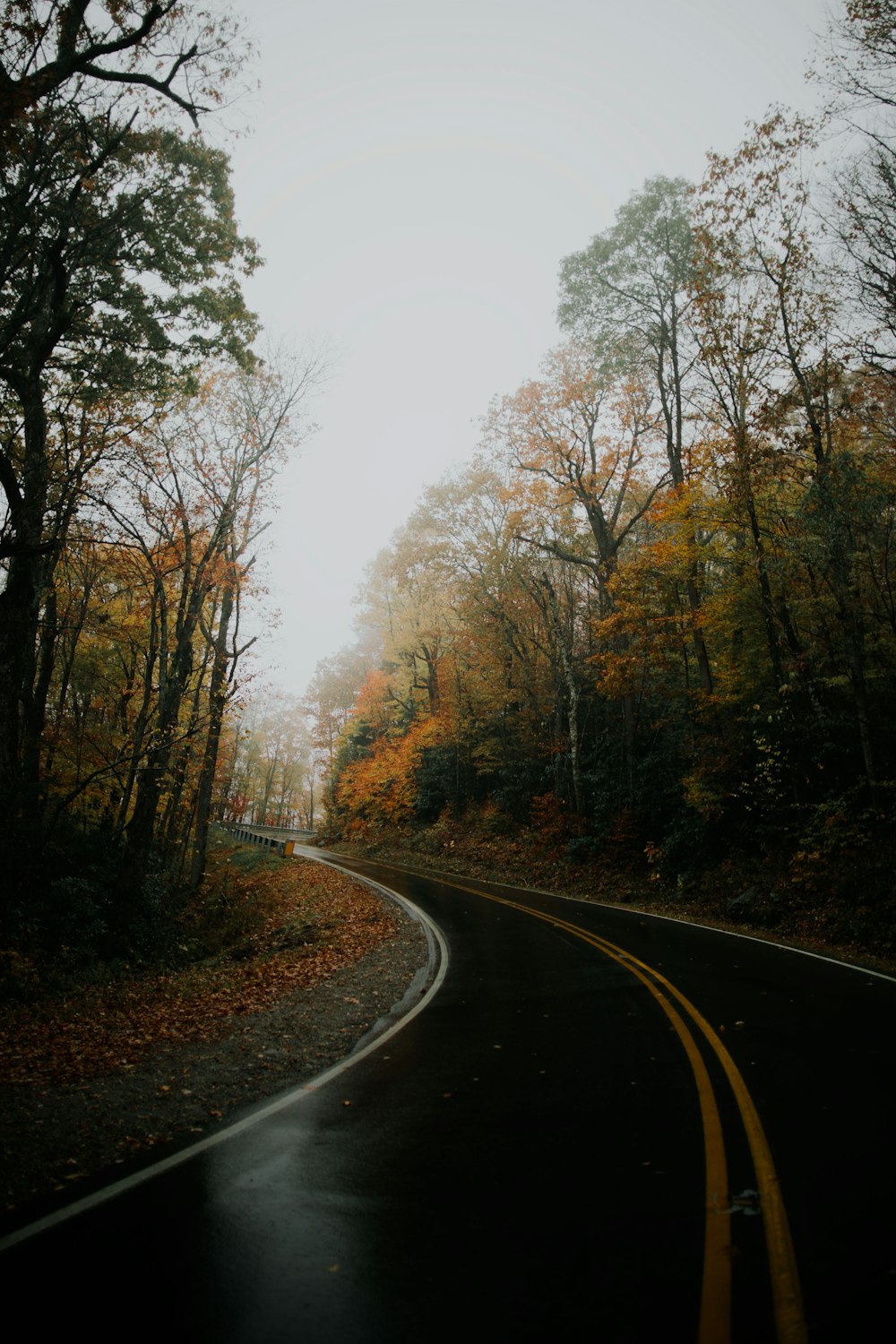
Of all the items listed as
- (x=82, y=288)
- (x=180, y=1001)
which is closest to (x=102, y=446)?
(x=82, y=288)

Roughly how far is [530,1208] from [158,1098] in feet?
11.4

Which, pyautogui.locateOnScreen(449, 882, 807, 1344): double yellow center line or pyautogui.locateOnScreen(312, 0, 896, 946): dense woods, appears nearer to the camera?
pyautogui.locateOnScreen(449, 882, 807, 1344): double yellow center line

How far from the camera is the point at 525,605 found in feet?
96.8

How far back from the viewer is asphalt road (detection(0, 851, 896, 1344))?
121 inches

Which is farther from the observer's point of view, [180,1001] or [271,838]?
[271,838]

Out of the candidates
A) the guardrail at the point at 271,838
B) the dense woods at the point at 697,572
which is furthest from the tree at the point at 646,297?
the guardrail at the point at 271,838

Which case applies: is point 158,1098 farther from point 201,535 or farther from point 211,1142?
point 201,535

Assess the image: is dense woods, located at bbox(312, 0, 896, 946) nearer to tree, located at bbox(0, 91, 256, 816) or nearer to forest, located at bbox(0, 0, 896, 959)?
forest, located at bbox(0, 0, 896, 959)

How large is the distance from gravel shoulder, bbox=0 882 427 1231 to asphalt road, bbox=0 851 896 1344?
410mm

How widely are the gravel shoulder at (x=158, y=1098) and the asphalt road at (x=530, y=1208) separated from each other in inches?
16.1

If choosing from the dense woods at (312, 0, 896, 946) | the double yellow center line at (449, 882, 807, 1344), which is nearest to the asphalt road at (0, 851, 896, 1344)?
the double yellow center line at (449, 882, 807, 1344)

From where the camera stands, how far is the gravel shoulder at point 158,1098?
4430 mm

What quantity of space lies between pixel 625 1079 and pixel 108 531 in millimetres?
14722

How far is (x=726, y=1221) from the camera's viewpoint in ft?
12.3
